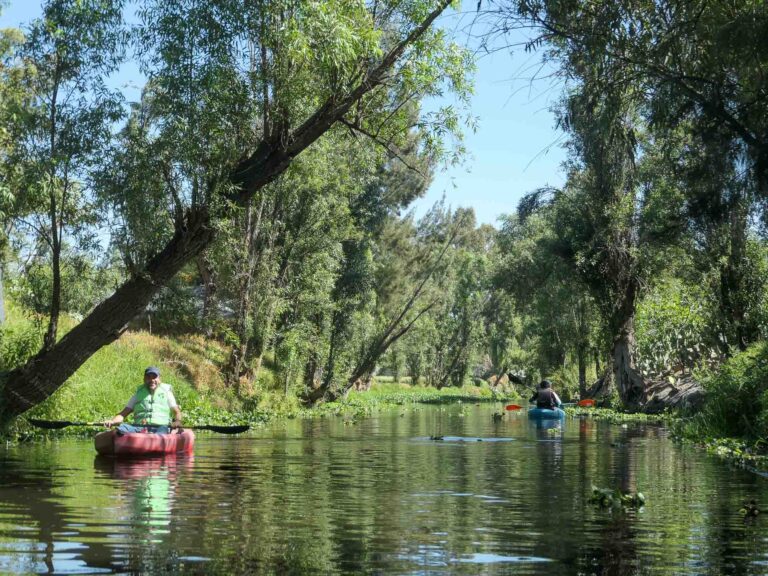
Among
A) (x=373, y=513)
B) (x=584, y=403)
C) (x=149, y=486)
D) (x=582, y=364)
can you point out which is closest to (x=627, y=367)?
(x=584, y=403)

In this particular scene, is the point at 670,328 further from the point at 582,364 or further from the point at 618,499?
the point at 618,499

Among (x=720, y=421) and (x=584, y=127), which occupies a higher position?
(x=584, y=127)

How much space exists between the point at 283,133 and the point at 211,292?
18673mm

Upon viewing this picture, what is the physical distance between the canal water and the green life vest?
0.99m

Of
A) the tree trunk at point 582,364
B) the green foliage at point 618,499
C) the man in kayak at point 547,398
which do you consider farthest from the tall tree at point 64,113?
the tree trunk at point 582,364

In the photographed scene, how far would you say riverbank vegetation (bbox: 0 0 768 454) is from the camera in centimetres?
1357

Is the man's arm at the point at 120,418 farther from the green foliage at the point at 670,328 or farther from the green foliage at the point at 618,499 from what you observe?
the green foliage at the point at 670,328

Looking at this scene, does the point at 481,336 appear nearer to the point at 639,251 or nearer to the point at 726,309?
the point at 639,251

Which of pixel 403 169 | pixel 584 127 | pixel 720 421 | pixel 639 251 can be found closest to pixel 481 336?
pixel 403 169

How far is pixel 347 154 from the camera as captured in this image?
35.3 metres

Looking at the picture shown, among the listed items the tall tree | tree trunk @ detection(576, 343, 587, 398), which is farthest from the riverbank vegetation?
tree trunk @ detection(576, 343, 587, 398)

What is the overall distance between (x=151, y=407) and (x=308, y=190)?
59.0 feet

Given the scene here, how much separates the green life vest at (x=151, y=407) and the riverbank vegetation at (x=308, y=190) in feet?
4.47

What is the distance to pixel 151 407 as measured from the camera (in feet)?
61.1
